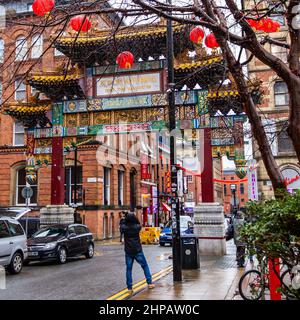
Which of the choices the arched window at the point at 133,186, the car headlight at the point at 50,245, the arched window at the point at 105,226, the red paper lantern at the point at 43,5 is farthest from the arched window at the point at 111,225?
the red paper lantern at the point at 43,5

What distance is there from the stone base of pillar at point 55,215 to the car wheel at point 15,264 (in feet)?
21.3

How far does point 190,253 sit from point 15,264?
581 cm

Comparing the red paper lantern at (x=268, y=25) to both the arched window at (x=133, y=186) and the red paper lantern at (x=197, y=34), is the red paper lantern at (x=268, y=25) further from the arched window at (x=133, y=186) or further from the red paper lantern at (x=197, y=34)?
the arched window at (x=133, y=186)

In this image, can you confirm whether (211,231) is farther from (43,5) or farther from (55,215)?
(43,5)

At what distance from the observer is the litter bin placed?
1365 cm

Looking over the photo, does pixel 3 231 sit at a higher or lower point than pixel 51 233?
higher

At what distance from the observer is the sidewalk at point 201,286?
9.09 m

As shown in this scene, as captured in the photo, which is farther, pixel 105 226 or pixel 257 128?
pixel 105 226

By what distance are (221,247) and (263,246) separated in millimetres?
13209

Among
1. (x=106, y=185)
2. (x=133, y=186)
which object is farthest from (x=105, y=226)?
(x=133, y=186)

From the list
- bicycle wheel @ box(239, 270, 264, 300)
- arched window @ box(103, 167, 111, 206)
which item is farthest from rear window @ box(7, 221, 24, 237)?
arched window @ box(103, 167, 111, 206)

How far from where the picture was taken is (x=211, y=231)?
17.7 m
